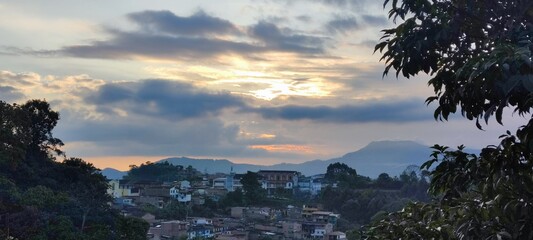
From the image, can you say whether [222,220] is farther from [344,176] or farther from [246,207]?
[344,176]

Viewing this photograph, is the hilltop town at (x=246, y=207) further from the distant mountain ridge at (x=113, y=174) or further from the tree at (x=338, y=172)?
the distant mountain ridge at (x=113, y=174)

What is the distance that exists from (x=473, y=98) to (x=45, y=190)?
58.5 ft

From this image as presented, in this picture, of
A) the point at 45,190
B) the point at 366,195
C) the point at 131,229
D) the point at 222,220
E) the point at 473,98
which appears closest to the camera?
the point at 473,98

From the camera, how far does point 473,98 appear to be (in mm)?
2842

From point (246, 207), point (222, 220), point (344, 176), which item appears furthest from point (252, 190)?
point (344, 176)

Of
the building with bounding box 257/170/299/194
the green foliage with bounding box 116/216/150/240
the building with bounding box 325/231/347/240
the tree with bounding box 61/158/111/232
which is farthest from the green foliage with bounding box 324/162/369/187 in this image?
the green foliage with bounding box 116/216/150/240

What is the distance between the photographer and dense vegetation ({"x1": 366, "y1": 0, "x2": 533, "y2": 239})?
247 cm

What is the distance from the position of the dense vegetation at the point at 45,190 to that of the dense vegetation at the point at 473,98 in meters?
11.4

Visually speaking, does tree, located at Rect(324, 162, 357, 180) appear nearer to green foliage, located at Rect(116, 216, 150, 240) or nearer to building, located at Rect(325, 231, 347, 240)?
building, located at Rect(325, 231, 347, 240)

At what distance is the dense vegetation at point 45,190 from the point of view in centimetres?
1645

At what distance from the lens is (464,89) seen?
259 centimetres

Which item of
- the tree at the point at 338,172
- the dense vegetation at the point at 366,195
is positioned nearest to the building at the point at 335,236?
the dense vegetation at the point at 366,195

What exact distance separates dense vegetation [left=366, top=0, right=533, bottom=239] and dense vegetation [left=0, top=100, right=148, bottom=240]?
11.4m

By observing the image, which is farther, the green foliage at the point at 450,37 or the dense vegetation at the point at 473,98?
the green foliage at the point at 450,37
